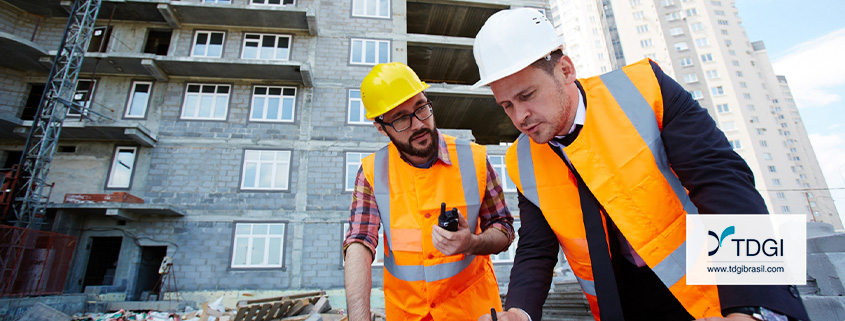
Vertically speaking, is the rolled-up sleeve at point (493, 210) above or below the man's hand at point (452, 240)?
above

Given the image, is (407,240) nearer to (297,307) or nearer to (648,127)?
(648,127)

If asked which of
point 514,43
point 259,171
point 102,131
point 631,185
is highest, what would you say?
point 102,131

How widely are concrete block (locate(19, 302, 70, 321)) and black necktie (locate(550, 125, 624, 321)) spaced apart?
12.0 meters

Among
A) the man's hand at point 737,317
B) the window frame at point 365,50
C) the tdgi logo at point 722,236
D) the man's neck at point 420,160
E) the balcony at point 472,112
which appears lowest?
the man's hand at point 737,317

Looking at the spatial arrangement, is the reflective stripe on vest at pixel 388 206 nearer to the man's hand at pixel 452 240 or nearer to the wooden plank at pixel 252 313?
the man's hand at pixel 452 240

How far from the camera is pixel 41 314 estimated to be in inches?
333

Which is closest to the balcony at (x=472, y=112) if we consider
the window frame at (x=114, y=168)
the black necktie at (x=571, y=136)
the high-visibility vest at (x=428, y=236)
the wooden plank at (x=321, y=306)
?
the wooden plank at (x=321, y=306)

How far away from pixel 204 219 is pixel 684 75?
59.9 meters

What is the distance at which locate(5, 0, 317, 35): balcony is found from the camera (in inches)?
569

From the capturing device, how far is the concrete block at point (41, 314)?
325 inches

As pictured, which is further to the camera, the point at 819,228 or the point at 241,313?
the point at 241,313

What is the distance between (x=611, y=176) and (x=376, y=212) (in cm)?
155

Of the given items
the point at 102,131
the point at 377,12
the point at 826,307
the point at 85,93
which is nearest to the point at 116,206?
the point at 102,131

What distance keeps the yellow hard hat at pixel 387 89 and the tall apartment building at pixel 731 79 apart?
59.2 m
